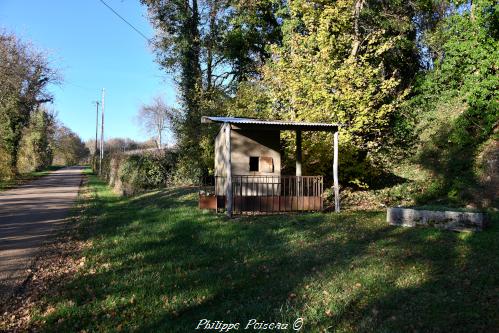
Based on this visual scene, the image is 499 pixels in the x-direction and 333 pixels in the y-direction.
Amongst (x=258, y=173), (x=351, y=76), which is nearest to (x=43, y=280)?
(x=258, y=173)

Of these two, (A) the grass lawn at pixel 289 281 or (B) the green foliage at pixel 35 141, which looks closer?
(A) the grass lawn at pixel 289 281

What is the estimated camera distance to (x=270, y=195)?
13633 millimetres

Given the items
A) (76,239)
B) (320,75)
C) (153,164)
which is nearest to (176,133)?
(153,164)

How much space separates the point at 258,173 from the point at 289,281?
8.21m

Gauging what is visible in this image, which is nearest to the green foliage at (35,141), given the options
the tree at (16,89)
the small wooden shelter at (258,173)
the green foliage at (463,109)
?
the tree at (16,89)

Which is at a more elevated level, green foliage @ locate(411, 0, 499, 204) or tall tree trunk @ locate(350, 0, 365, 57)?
tall tree trunk @ locate(350, 0, 365, 57)

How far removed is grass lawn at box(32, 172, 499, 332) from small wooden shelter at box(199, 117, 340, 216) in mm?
2796

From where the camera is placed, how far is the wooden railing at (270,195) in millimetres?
12977

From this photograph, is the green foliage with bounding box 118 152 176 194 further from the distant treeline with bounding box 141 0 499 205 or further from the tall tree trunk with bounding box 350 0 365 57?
the tall tree trunk with bounding box 350 0 365 57

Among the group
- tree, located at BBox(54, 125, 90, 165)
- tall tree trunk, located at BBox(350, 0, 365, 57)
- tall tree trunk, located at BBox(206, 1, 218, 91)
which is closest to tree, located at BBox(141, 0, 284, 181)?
tall tree trunk, located at BBox(206, 1, 218, 91)

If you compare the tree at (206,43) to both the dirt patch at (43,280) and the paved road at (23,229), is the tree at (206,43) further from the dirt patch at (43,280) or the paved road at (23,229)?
the dirt patch at (43,280)

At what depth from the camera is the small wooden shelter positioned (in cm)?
1290

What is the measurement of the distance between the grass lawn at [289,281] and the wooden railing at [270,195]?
2692 millimetres

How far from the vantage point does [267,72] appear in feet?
67.1
